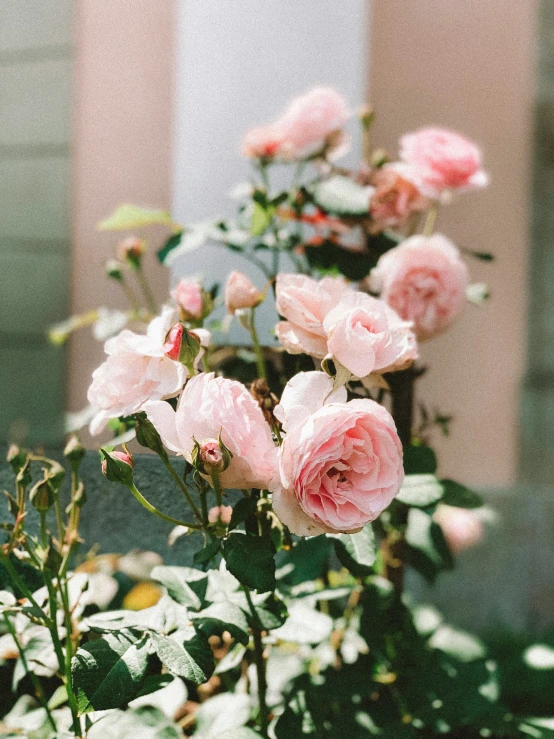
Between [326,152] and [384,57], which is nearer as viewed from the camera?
[326,152]

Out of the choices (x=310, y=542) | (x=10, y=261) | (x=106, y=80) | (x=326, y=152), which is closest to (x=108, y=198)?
(x=106, y=80)

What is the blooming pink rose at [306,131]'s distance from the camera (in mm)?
1033

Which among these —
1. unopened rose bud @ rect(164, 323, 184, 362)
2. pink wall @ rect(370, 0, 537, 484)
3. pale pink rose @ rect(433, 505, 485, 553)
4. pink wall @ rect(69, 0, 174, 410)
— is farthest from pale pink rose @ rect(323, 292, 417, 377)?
pink wall @ rect(370, 0, 537, 484)

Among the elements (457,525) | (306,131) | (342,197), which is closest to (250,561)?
(342,197)

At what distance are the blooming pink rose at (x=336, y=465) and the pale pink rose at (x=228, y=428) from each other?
0.02 meters

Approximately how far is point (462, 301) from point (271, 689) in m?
0.63

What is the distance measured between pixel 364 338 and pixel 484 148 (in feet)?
5.06

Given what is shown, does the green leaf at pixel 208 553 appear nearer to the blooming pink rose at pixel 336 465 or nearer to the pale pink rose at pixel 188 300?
the blooming pink rose at pixel 336 465

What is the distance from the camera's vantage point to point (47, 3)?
1.18 metres

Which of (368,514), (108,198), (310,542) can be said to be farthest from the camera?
(108,198)

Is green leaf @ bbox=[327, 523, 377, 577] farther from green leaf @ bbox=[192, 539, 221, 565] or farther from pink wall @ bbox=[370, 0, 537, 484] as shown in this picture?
pink wall @ bbox=[370, 0, 537, 484]

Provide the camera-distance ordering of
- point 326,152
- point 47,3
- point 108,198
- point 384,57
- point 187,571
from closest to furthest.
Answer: point 187,571 → point 326,152 → point 47,3 → point 108,198 → point 384,57

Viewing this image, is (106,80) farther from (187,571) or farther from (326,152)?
(187,571)

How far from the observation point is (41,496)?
538 mm
